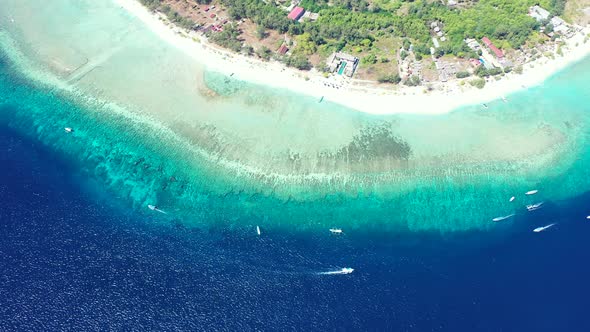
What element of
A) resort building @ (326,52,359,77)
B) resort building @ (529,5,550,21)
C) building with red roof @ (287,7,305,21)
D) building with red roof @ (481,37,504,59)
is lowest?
resort building @ (326,52,359,77)

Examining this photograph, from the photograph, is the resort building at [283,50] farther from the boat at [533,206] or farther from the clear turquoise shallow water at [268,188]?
the boat at [533,206]

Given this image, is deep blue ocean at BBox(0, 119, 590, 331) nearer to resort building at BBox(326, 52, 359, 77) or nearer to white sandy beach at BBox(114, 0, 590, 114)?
white sandy beach at BBox(114, 0, 590, 114)

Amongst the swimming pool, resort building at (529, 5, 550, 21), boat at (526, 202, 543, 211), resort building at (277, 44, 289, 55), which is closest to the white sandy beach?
the swimming pool

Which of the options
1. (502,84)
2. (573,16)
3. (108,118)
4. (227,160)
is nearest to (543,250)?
(502,84)

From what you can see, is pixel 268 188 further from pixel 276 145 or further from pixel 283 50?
pixel 283 50

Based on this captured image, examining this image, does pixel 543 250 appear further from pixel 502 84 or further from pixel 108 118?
pixel 108 118

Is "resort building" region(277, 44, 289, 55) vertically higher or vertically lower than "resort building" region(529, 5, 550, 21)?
lower
